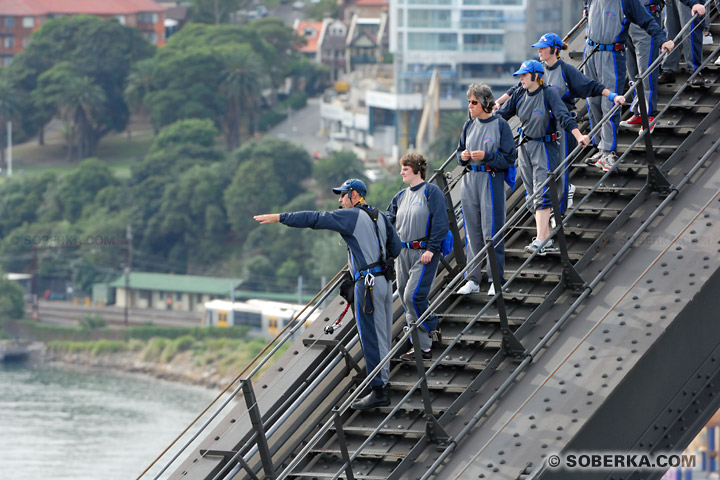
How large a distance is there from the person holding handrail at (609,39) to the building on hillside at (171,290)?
110649mm

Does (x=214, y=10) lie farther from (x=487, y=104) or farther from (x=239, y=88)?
(x=487, y=104)

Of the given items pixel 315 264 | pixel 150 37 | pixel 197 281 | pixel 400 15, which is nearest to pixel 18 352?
pixel 197 281

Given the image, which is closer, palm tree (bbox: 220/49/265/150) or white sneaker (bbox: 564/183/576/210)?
white sneaker (bbox: 564/183/576/210)

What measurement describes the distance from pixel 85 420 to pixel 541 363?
307ft

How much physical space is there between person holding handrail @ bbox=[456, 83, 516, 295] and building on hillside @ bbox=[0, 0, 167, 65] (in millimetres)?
170122

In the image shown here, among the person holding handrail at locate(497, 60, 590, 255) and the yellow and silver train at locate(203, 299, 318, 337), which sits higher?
the person holding handrail at locate(497, 60, 590, 255)

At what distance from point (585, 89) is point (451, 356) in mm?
2493

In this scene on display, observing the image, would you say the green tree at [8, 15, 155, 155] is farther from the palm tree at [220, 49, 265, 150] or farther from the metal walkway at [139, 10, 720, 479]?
the metal walkway at [139, 10, 720, 479]

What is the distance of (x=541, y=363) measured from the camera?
9.57m

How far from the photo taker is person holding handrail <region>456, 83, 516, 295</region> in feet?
34.9

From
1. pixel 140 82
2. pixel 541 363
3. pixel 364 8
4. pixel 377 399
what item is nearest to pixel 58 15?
pixel 140 82

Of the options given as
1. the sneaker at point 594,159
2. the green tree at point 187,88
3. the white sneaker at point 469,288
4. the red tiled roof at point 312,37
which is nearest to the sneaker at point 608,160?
the sneaker at point 594,159

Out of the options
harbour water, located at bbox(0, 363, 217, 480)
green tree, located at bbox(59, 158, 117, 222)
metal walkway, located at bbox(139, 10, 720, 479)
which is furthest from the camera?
green tree, located at bbox(59, 158, 117, 222)

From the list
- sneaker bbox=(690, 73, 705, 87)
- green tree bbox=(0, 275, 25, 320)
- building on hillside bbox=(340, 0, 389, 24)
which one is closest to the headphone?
sneaker bbox=(690, 73, 705, 87)
